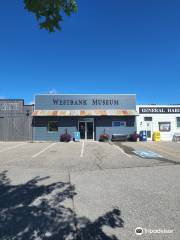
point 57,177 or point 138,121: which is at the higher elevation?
point 138,121

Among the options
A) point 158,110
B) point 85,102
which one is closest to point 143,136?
point 158,110

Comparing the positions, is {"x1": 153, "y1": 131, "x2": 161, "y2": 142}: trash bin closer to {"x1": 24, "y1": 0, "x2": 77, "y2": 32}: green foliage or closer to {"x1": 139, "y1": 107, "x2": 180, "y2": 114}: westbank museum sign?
{"x1": 139, "y1": 107, "x2": 180, "y2": 114}: westbank museum sign

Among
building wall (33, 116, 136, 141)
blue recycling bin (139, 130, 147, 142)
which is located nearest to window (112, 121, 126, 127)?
building wall (33, 116, 136, 141)

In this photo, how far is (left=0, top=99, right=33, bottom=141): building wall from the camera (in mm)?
27391

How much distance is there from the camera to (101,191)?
6.75 meters

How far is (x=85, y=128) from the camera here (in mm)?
28219

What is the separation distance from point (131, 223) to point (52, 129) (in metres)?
23.9

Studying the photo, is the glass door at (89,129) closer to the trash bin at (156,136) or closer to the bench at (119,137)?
the bench at (119,137)

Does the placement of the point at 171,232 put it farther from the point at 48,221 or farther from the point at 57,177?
the point at 57,177

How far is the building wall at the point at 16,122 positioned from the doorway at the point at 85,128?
5.99 metres

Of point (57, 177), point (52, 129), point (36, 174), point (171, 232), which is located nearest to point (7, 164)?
point (36, 174)

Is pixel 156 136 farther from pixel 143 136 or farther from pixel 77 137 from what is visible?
pixel 77 137

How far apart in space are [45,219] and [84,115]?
22210 millimetres

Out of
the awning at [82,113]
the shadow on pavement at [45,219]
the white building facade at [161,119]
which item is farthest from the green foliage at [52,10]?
the white building facade at [161,119]
